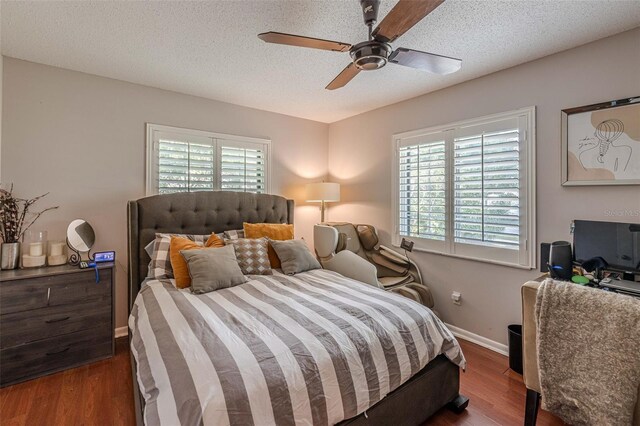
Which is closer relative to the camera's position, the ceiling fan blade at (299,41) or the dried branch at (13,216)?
the ceiling fan blade at (299,41)

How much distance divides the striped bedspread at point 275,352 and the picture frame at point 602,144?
1643 mm

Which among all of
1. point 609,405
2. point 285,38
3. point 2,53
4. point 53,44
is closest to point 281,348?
point 609,405

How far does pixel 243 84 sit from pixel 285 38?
160 centimetres

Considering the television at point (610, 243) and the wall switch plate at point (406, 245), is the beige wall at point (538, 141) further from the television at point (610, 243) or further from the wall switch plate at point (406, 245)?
the television at point (610, 243)

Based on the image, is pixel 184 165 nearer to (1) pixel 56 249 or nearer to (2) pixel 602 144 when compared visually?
(1) pixel 56 249

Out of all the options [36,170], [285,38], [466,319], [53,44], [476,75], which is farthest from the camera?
[466,319]

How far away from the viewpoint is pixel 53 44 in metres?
2.26

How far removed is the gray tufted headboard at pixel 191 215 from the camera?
2750mm

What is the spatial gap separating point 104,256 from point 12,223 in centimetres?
70

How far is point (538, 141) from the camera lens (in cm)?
245

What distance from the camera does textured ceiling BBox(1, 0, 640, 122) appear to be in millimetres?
1836

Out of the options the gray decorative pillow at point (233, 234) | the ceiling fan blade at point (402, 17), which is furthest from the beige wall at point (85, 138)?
the ceiling fan blade at point (402, 17)

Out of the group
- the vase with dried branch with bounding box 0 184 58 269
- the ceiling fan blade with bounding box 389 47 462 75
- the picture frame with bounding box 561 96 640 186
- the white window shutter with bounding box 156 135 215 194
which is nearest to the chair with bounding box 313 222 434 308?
the white window shutter with bounding box 156 135 215 194

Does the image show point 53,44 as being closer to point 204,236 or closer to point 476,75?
point 204,236
